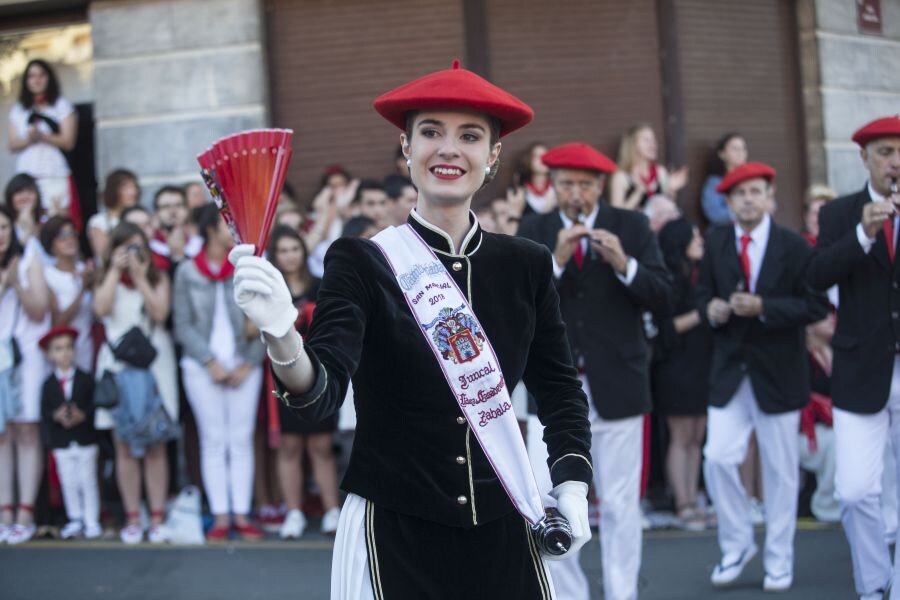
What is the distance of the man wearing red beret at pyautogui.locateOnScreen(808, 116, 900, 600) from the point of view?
5.84 metres

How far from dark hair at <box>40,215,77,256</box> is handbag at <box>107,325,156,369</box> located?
102cm

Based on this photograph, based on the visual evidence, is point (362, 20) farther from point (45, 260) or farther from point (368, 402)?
point (368, 402)

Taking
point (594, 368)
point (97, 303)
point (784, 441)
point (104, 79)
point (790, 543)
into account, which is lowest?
point (790, 543)

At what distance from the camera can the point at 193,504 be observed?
26.7ft

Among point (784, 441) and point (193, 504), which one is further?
point (193, 504)

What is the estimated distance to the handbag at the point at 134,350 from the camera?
7.96 m

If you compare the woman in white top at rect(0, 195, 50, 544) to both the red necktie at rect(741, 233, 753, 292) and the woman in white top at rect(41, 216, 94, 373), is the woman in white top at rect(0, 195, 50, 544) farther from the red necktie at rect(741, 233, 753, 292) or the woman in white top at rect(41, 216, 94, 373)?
the red necktie at rect(741, 233, 753, 292)

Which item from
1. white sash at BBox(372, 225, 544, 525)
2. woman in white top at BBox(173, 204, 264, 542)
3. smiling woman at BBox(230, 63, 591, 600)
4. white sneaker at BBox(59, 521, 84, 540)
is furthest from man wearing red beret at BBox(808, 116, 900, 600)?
white sneaker at BBox(59, 521, 84, 540)

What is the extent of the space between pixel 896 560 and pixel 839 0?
714 cm

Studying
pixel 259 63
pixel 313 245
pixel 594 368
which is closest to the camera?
pixel 594 368

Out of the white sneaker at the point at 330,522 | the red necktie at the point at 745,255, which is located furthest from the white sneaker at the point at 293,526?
the red necktie at the point at 745,255

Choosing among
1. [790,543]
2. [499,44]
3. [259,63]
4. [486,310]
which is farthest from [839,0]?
[486,310]

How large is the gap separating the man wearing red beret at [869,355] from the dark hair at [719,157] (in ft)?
13.5

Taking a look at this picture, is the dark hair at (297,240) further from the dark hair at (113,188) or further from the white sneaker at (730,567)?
the white sneaker at (730,567)
